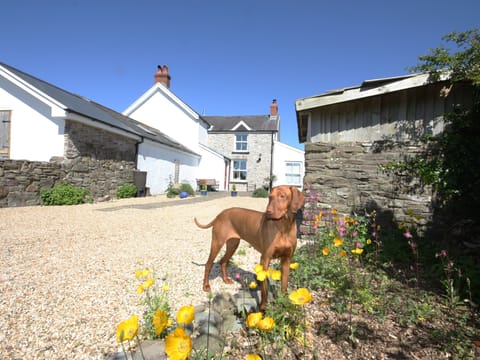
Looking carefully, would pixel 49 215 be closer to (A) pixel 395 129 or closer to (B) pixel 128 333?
(B) pixel 128 333

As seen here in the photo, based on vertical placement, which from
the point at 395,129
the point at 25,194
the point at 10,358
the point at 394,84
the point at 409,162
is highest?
the point at 394,84

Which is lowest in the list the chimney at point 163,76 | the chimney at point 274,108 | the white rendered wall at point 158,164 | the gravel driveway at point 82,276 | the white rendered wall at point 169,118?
the gravel driveway at point 82,276

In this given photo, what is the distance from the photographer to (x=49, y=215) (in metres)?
6.88

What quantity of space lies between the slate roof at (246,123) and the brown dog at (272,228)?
19738mm

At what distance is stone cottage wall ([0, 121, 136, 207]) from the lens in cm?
795

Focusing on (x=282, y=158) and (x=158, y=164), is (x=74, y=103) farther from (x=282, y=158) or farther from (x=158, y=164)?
(x=282, y=158)

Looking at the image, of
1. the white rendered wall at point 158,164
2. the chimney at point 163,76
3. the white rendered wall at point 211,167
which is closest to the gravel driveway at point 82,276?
the white rendered wall at point 158,164

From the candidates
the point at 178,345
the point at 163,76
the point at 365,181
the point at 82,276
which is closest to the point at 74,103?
the point at 82,276

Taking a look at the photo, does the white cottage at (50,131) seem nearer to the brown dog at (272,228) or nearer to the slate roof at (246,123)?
the brown dog at (272,228)

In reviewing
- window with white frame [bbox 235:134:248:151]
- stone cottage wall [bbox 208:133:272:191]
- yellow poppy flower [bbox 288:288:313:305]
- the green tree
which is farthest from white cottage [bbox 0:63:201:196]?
window with white frame [bbox 235:134:248:151]

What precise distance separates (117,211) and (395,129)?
26.8 ft

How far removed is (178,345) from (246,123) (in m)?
23.2

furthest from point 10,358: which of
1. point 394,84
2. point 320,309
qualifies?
point 394,84

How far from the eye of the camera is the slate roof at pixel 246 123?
22266 millimetres
